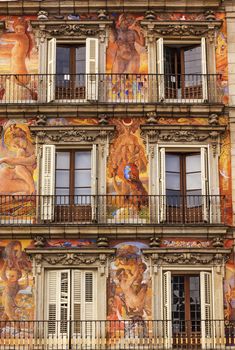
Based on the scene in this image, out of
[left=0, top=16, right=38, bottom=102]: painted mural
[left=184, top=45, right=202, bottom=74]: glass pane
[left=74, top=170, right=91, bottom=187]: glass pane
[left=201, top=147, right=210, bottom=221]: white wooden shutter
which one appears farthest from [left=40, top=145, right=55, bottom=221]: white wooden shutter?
[left=184, top=45, right=202, bottom=74]: glass pane

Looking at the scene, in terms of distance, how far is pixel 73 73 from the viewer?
100ft

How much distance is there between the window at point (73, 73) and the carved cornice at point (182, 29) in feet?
6.06

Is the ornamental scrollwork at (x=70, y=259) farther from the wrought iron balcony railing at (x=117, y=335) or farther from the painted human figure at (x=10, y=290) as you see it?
the wrought iron balcony railing at (x=117, y=335)

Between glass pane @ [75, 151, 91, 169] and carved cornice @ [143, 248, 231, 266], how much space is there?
10.9 ft

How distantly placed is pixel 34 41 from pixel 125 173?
527 cm

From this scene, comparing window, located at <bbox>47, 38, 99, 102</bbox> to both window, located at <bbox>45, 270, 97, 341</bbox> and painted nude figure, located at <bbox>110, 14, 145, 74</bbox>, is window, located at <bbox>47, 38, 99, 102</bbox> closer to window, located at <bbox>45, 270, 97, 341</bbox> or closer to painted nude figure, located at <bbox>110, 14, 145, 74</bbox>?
painted nude figure, located at <bbox>110, 14, 145, 74</bbox>

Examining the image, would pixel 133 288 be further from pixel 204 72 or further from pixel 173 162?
pixel 204 72

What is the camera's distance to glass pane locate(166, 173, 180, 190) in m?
29.6

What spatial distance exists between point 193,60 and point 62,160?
17.4ft

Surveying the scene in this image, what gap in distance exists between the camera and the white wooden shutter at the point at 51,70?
1188 inches

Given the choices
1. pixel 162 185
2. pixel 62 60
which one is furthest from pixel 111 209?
pixel 62 60

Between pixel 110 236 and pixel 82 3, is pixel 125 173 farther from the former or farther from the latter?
pixel 82 3

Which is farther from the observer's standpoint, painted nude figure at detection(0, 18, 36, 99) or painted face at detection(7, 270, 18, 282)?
painted nude figure at detection(0, 18, 36, 99)

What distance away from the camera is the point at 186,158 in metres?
30.0
